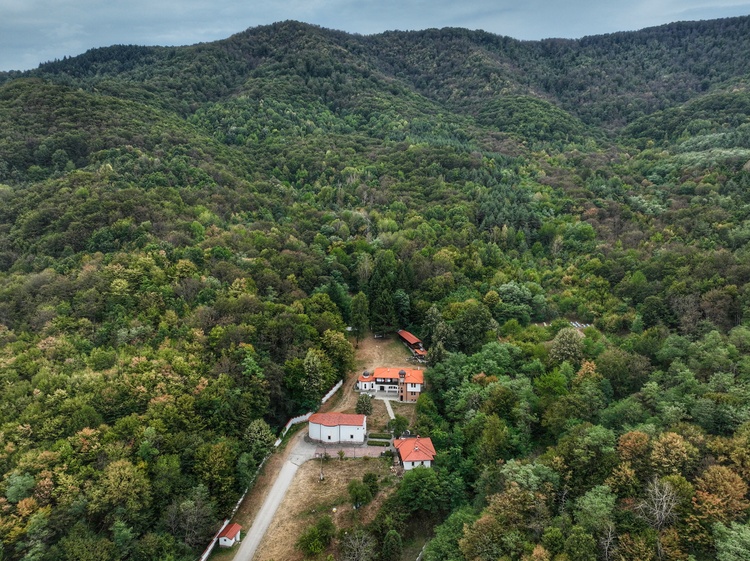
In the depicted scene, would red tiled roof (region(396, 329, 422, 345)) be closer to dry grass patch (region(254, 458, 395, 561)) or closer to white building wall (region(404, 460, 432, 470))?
dry grass patch (region(254, 458, 395, 561))

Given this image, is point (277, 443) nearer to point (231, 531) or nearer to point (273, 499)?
point (273, 499)

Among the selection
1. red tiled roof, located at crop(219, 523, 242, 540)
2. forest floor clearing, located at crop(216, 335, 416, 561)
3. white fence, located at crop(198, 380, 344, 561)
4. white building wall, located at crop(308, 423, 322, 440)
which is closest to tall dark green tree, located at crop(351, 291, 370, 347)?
forest floor clearing, located at crop(216, 335, 416, 561)

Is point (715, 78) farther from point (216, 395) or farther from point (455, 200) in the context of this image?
point (216, 395)

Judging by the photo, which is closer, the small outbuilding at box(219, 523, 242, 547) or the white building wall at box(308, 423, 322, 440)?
the small outbuilding at box(219, 523, 242, 547)

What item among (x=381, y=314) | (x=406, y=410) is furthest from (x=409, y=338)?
(x=406, y=410)

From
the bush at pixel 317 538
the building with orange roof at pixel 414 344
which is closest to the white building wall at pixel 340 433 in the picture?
the bush at pixel 317 538

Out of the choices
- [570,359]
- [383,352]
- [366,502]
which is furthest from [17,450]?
[570,359]
